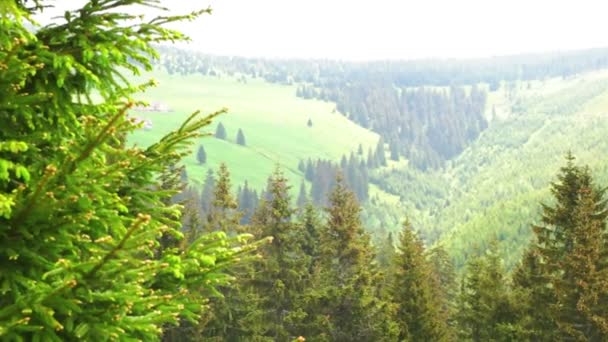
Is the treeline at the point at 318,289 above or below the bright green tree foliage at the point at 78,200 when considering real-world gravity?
below

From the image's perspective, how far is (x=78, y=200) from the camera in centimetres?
602

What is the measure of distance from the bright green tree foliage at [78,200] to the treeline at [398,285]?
22.7m

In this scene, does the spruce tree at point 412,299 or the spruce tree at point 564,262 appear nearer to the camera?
the spruce tree at point 564,262

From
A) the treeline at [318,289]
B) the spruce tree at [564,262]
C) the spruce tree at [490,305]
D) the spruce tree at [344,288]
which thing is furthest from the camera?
the treeline at [318,289]

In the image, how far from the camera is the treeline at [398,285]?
84.8 ft

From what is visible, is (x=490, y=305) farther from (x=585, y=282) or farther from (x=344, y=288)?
(x=344, y=288)

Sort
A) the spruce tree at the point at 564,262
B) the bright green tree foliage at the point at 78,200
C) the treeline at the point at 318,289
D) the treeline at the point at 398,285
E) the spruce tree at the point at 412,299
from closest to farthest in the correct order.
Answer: the bright green tree foliage at the point at 78,200, the spruce tree at the point at 564,262, the treeline at the point at 398,285, the treeline at the point at 318,289, the spruce tree at the point at 412,299

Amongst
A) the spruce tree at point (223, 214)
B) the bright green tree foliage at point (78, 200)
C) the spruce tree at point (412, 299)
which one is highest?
the bright green tree foliage at point (78, 200)

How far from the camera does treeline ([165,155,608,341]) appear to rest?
2586 cm

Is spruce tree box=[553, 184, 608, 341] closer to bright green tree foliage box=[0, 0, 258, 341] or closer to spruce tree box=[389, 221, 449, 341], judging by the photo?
spruce tree box=[389, 221, 449, 341]

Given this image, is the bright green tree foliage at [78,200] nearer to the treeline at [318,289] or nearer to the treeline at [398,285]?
the treeline at [398,285]

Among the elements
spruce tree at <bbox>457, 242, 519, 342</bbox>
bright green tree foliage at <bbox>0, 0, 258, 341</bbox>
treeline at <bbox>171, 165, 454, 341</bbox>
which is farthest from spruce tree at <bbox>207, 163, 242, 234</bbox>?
bright green tree foliage at <bbox>0, 0, 258, 341</bbox>

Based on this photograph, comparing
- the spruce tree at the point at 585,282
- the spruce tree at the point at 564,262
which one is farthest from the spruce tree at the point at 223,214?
the spruce tree at the point at 585,282

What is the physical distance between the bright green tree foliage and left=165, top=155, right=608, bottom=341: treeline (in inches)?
894
